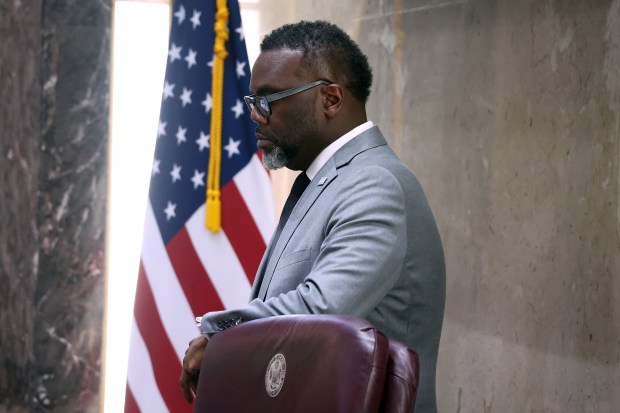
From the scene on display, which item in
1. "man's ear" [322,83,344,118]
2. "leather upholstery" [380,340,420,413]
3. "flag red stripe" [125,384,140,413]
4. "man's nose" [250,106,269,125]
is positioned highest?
"man's ear" [322,83,344,118]

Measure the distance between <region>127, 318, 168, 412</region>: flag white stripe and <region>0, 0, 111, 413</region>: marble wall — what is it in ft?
1.38

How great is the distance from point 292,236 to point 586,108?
125cm

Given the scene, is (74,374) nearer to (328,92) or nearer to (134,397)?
(134,397)

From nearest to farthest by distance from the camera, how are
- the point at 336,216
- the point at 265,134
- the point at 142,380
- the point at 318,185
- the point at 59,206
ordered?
the point at 336,216 < the point at 318,185 < the point at 265,134 < the point at 142,380 < the point at 59,206

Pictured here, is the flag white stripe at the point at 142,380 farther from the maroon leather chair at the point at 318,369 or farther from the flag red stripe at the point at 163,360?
the maroon leather chair at the point at 318,369

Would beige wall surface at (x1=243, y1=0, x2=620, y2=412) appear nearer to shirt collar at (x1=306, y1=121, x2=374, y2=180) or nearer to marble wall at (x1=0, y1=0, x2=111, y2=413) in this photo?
shirt collar at (x1=306, y1=121, x2=374, y2=180)

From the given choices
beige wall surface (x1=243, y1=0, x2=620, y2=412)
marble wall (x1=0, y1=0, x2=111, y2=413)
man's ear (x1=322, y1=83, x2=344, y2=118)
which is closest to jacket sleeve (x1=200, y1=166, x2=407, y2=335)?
man's ear (x1=322, y1=83, x2=344, y2=118)

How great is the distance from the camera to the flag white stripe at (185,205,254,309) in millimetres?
3842

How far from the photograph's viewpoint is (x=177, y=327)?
12.5 ft

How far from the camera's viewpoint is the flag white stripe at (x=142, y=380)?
3.79 meters

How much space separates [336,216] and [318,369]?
0.52m

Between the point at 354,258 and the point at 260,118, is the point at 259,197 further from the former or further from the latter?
the point at 354,258

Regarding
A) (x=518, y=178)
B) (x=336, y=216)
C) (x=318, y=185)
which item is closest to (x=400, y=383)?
(x=336, y=216)

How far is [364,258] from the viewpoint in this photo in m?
1.99
